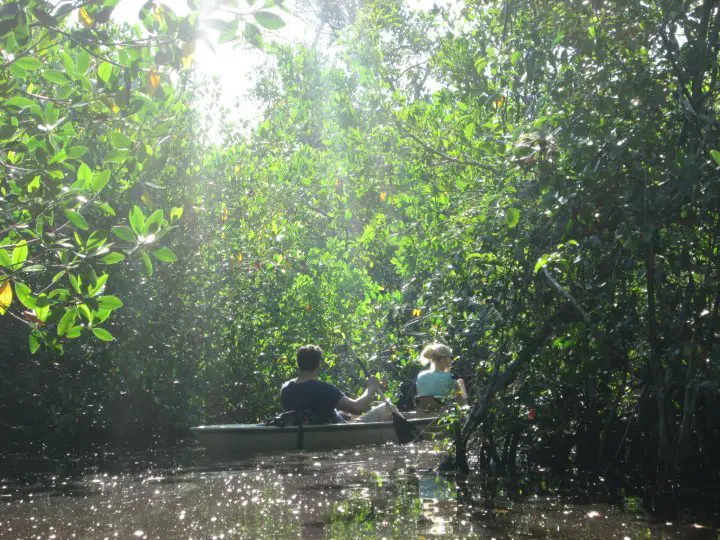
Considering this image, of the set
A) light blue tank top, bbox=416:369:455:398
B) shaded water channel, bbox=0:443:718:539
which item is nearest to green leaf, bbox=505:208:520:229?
shaded water channel, bbox=0:443:718:539

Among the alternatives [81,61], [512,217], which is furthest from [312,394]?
[81,61]

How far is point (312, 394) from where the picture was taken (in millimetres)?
12227

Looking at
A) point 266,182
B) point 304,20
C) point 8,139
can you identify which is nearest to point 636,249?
point 8,139

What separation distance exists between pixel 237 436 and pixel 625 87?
6793 millimetres

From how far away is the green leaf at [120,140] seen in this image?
5.81 m

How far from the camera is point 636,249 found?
6.20 metres

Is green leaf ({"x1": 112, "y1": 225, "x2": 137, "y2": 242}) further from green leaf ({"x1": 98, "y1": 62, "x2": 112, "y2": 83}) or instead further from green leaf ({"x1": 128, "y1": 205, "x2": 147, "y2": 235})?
green leaf ({"x1": 98, "y1": 62, "x2": 112, "y2": 83})

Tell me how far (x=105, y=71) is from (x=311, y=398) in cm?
702

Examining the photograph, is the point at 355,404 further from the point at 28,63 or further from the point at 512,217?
the point at 28,63

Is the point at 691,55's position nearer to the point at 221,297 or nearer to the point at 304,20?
the point at 221,297

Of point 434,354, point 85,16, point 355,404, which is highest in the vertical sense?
point 85,16

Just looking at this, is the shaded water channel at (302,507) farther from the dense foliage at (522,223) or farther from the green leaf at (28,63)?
the green leaf at (28,63)

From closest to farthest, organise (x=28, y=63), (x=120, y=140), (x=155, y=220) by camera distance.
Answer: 1. (x=155, y=220)
2. (x=28, y=63)
3. (x=120, y=140)

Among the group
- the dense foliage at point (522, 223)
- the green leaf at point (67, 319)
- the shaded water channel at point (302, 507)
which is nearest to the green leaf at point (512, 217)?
the dense foliage at point (522, 223)
